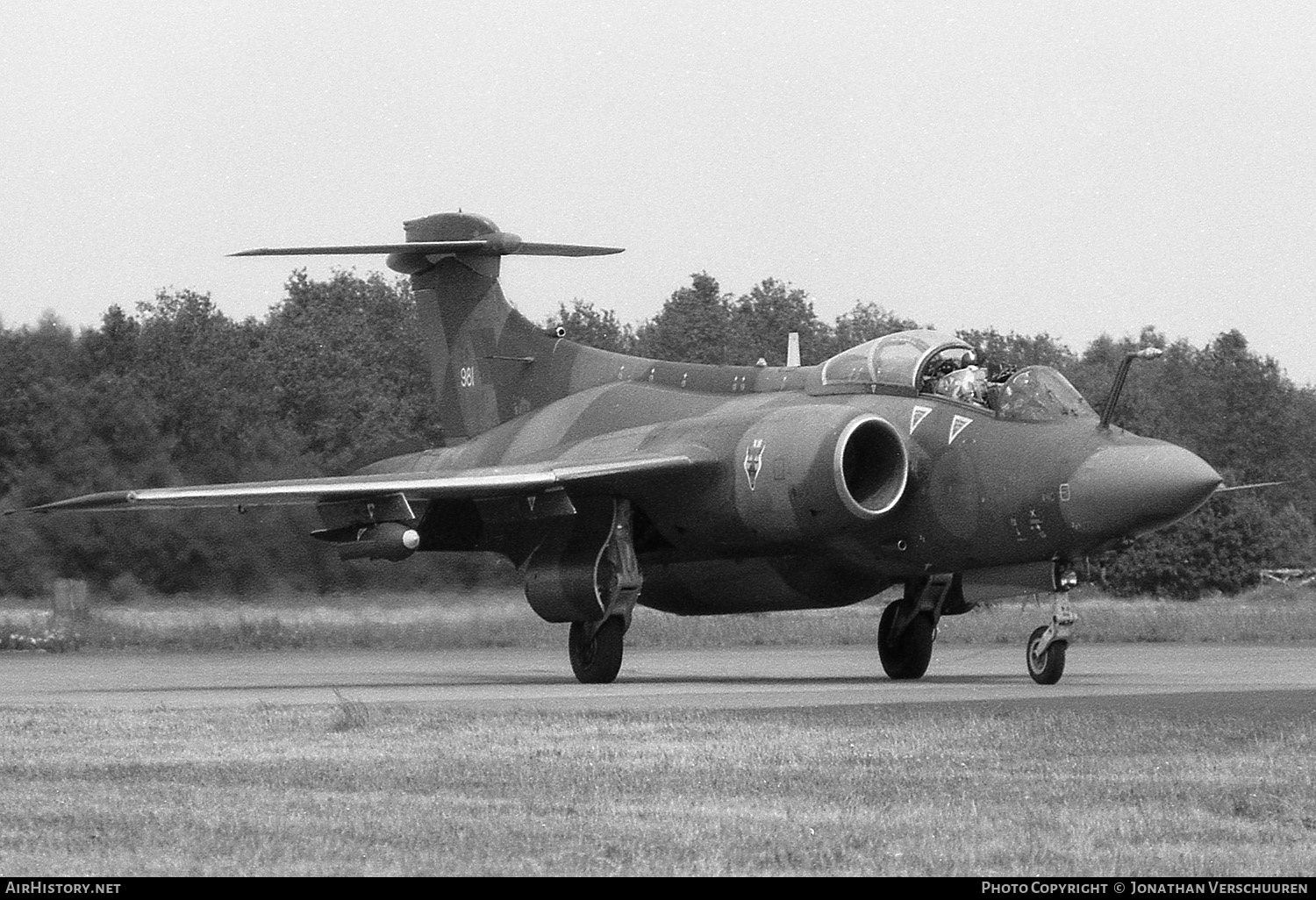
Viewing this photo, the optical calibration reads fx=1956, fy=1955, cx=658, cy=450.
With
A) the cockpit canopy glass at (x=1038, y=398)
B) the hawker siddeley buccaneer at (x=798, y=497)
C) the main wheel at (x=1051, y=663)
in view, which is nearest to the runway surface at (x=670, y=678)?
the main wheel at (x=1051, y=663)

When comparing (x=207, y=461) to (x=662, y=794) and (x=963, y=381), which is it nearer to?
(x=963, y=381)

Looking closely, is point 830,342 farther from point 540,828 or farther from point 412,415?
point 540,828

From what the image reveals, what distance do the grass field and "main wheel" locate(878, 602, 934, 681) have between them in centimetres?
547

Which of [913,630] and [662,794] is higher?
[662,794]

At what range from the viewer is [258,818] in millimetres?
7863

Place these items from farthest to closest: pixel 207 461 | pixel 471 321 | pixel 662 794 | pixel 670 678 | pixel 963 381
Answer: pixel 207 461 → pixel 471 321 → pixel 670 678 → pixel 963 381 → pixel 662 794

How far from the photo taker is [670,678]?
18.7m

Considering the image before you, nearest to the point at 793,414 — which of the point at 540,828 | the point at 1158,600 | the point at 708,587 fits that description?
the point at 708,587

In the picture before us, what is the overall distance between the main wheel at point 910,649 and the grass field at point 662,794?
5.47 m

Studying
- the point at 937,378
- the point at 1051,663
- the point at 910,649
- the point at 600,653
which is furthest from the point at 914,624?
the point at 600,653

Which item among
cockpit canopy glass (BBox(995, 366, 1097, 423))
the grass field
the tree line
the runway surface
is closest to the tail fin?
the tree line

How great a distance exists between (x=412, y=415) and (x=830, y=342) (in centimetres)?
2461

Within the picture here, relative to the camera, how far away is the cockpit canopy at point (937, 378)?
1686 centimetres

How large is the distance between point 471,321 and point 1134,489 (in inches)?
355
